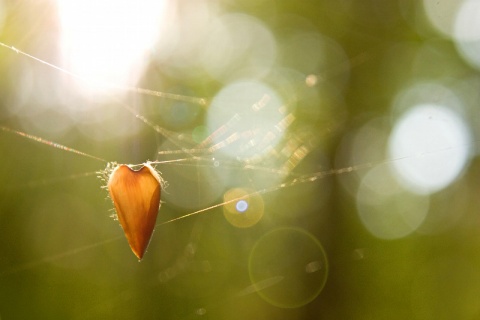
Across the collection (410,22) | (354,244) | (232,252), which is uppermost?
(410,22)

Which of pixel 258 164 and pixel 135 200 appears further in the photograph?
pixel 258 164

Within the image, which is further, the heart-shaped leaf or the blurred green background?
the blurred green background

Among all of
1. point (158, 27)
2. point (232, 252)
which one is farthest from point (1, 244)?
point (158, 27)

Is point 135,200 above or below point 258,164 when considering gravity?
below

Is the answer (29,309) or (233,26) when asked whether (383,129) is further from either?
(29,309)

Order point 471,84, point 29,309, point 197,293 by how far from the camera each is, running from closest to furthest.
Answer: point 471,84
point 29,309
point 197,293

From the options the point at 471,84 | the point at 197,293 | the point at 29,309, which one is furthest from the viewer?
the point at 197,293

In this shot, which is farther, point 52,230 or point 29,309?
point 52,230

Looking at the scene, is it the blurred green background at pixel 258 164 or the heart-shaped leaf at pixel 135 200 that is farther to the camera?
the blurred green background at pixel 258 164
